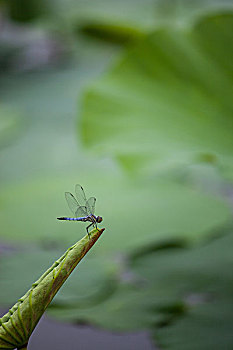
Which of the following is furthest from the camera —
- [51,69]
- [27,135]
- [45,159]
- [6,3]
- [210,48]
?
[6,3]

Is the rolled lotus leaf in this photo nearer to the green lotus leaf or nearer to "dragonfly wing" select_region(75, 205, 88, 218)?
"dragonfly wing" select_region(75, 205, 88, 218)

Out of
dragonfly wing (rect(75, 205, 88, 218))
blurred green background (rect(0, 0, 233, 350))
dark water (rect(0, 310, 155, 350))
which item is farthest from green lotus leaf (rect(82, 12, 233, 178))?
→ dark water (rect(0, 310, 155, 350))

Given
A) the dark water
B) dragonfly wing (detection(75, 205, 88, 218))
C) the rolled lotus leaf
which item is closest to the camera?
the rolled lotus leaf

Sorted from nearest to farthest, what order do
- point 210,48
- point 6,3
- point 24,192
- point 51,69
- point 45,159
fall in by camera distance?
point 210,48
point 24,192
point 45,159
point 51,69
point 6,3

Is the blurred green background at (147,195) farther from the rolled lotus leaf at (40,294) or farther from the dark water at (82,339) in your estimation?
the rolled lotus leaf at (40,294)

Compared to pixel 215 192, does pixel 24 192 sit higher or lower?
lower

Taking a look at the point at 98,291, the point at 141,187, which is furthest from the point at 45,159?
the point at 98,291

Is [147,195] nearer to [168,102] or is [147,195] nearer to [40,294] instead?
[168,102]

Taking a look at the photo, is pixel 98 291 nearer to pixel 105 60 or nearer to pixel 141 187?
pixel 141 187

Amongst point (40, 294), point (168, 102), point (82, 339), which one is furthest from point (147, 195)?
point (40, 294)
